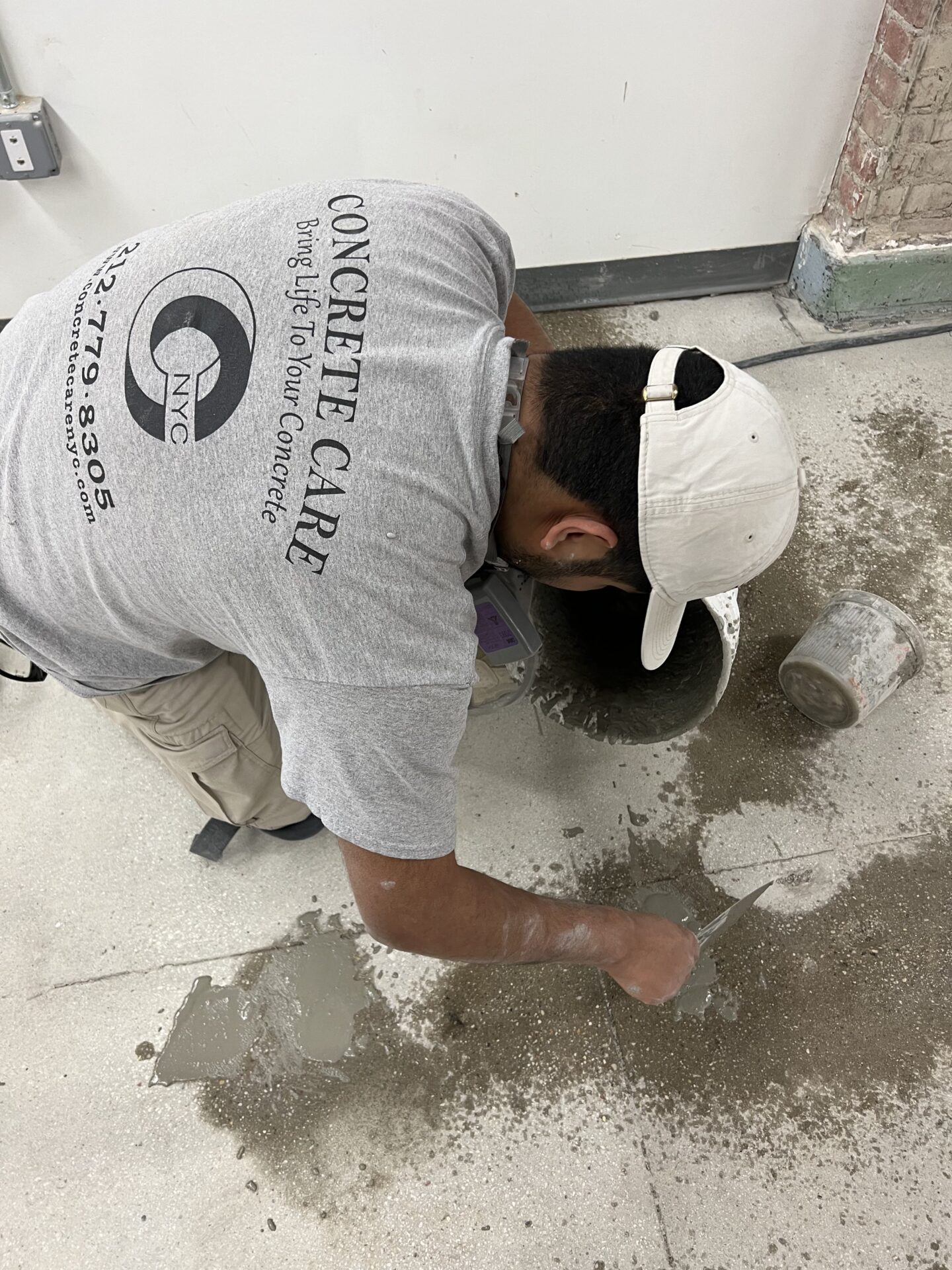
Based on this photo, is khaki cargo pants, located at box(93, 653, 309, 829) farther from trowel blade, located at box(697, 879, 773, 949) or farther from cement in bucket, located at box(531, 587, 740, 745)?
trowel blade, located at box(697, 879, 773, 949)

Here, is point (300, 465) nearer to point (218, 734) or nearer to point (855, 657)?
point (218, 734)

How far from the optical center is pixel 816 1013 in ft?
4.69

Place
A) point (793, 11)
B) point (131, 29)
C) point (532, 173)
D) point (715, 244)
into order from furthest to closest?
A: point (715, 244)
point (532, 173)
point (793, 11)
point (131, 29)

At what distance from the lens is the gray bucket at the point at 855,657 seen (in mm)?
1589

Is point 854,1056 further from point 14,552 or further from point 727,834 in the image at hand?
point 14,552

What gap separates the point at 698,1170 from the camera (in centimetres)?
130

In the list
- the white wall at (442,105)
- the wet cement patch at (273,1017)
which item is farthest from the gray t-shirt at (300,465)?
the white wall at (442,105)

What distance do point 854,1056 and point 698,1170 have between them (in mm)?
354

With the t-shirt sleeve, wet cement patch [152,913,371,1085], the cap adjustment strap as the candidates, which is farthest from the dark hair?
wet cement patch [152,913,371,1085]

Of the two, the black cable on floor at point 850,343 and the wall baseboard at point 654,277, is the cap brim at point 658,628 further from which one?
the wall baseboard at point 654,277

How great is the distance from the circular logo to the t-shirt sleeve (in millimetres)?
318

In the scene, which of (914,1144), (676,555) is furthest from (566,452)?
(914,1144)

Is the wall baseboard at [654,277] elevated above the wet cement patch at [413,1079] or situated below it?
above

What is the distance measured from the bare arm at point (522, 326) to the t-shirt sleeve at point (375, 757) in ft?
2.73
